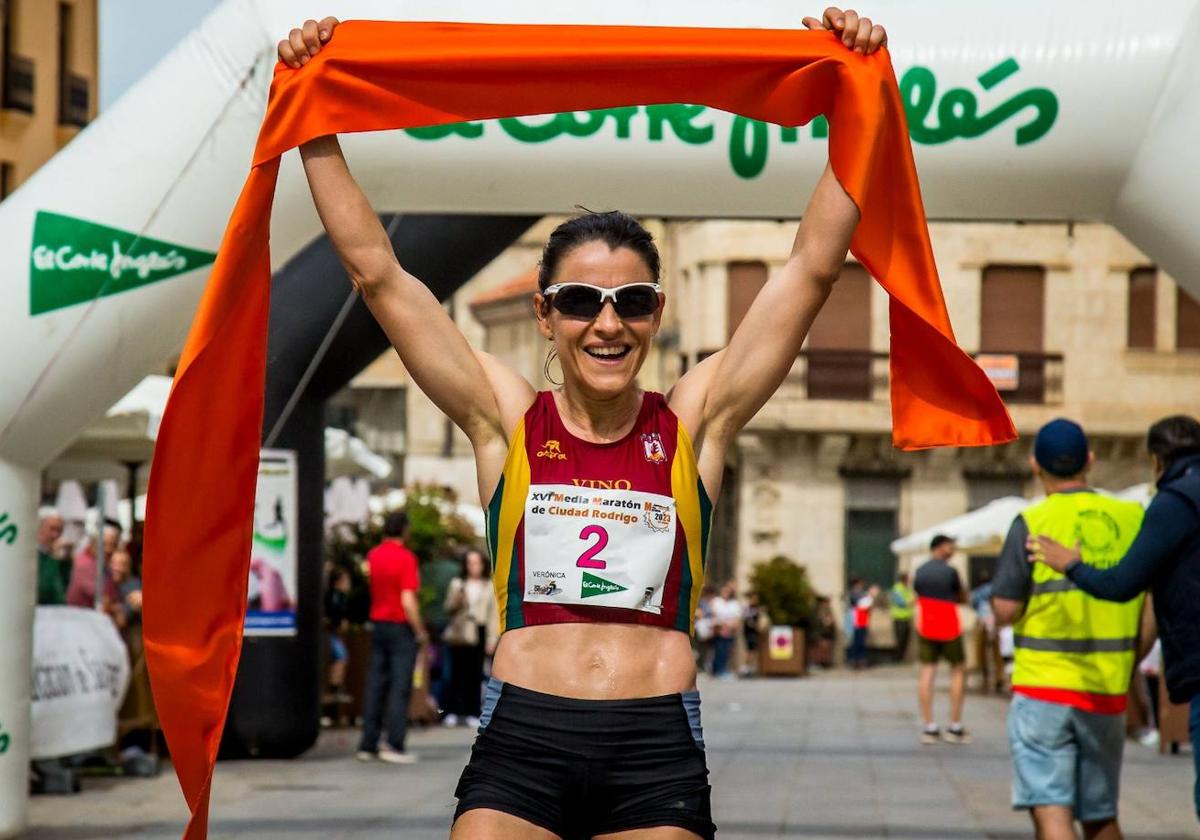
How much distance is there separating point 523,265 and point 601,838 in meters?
49.4

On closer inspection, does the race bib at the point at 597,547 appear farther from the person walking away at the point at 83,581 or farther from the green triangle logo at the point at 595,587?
the person walking away at the point at 83,581

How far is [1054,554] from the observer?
6957 mm

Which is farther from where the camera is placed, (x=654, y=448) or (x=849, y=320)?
(x=849, y=320)

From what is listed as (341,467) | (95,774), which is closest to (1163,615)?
(95,774)

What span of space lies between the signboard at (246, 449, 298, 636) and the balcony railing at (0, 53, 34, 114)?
2358 centimetres

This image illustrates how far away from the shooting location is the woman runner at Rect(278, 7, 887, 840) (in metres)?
3.91

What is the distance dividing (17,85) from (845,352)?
17217mm

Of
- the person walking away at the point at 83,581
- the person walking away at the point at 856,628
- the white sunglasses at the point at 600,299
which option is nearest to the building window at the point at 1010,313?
the person walking away at the point at 856,628

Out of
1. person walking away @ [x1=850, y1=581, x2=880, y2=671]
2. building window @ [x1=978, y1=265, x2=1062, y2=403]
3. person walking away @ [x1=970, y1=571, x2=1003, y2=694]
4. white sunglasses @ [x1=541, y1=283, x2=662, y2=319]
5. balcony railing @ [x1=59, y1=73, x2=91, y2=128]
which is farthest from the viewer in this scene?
building window @ [x1=978, y1=265, x2=1062, y2=403]

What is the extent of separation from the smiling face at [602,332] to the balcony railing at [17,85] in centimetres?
3268

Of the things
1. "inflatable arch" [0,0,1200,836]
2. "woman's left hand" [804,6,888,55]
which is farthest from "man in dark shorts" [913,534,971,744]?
"woman's left hand" [804,6,888,55]

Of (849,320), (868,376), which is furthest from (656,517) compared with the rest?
(868,376)

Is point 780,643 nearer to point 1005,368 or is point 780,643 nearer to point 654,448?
point 1005,368

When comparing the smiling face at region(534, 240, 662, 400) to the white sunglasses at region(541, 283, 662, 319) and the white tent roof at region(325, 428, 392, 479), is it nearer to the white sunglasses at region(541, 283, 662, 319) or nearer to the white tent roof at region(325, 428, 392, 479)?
the white sunglasses at region(541, 283, 662, 319)
